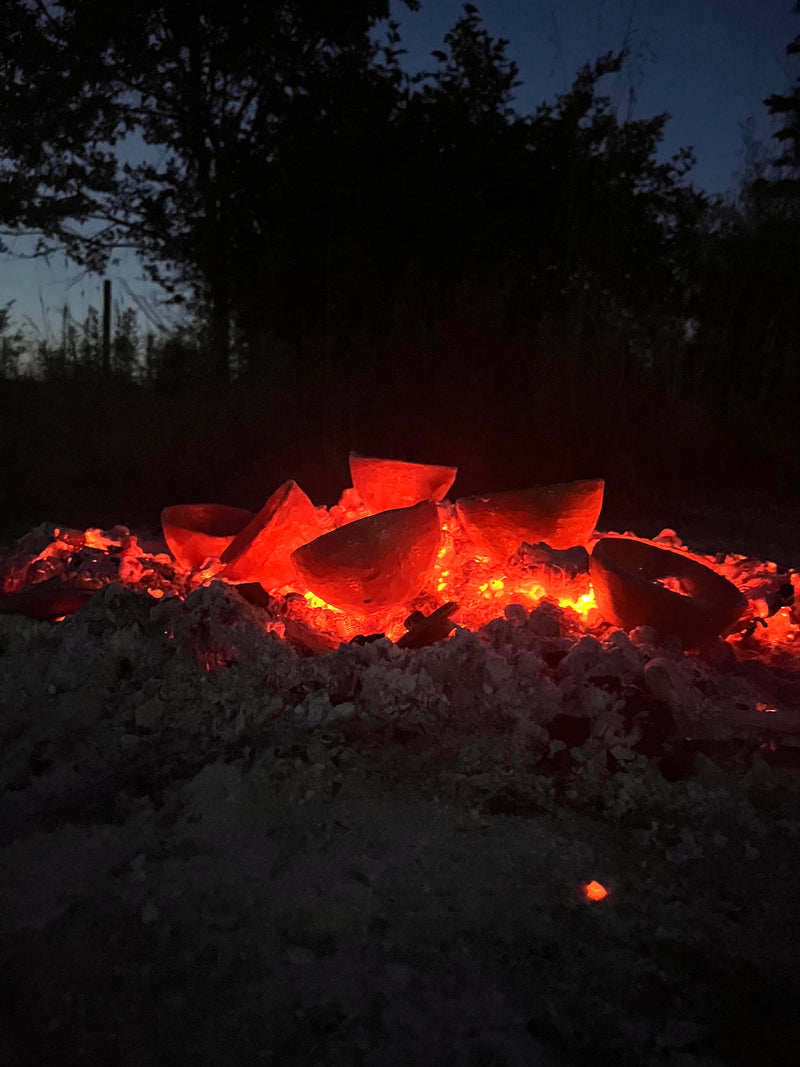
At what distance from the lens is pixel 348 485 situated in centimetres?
539

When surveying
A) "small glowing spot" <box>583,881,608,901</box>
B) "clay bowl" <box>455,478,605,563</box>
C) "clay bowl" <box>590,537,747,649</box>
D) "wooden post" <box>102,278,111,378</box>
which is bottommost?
"small glowing spot" <box>583,881,608,901</box>

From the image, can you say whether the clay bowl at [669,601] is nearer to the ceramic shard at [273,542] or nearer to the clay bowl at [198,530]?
the ceramic shard at [273,542]

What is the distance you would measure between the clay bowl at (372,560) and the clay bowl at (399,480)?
1.74 feet

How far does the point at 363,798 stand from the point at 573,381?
437 cm

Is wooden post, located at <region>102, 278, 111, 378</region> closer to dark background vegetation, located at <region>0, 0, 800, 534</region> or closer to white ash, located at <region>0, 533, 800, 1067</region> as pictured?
dark background vegetation, located at <region>0, 0, 800, 534</region>

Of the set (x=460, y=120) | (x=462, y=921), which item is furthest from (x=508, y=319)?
(x=462, y=921)

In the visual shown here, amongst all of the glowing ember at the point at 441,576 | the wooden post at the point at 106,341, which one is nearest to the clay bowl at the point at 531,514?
the glowing ember at the point at 441,576

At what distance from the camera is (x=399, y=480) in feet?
10.4

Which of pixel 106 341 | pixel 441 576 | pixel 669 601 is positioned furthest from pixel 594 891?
pixel 106 341

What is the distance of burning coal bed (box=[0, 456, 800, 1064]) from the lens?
4.19 ft

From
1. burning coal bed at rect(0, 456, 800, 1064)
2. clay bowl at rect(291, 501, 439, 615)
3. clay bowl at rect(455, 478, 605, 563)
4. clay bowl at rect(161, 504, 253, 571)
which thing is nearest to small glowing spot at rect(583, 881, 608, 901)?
burning coal bed at rect(0, 456, 800, 1064)

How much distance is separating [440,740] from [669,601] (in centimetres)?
83

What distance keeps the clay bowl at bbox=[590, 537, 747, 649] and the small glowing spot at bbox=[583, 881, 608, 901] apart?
1008 mm

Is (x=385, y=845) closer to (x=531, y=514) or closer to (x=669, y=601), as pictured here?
(x=669, y=601)
